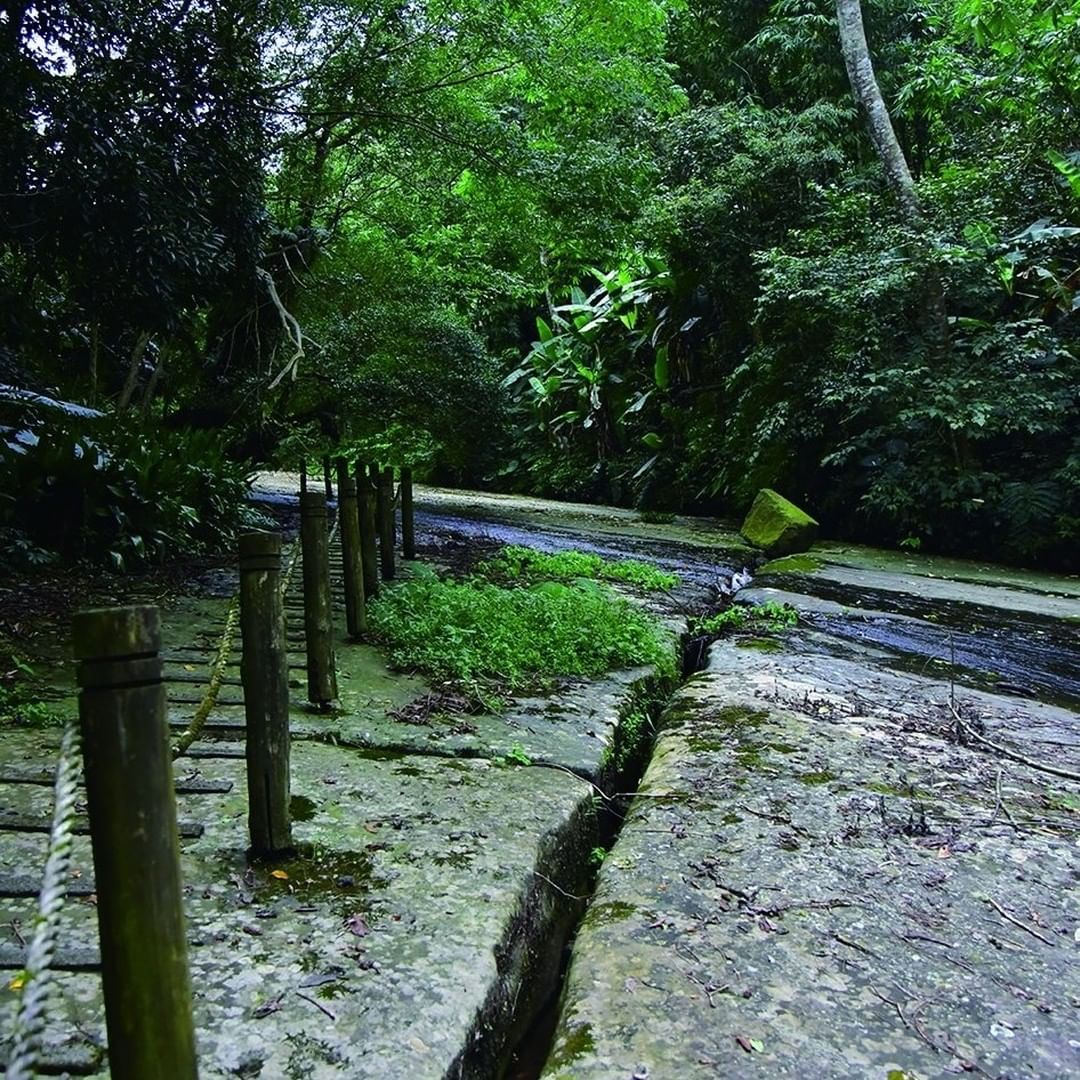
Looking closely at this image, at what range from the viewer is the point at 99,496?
6.21m

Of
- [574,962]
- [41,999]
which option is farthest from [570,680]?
[41,999]

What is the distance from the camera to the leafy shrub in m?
5.90

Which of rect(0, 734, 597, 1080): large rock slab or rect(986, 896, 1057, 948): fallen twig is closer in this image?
rect(0, 734, 597, 1080): large rock slab

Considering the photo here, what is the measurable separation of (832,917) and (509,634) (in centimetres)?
248

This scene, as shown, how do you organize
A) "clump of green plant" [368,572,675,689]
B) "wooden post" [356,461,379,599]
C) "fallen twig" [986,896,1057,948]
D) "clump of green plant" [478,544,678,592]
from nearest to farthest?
"fallen twig" [986,896,1057,948]
"clump of green plant" [368,572,675,689]
"wooden post" [356,461,379,599]
"clump of green plant" [478,544,678,592]

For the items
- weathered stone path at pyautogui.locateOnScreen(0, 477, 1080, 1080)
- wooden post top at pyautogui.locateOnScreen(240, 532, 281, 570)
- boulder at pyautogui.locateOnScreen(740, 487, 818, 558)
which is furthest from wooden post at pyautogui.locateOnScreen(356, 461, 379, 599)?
boulder at pyautogui.locateOnScreen(740, 487, 818, 558)

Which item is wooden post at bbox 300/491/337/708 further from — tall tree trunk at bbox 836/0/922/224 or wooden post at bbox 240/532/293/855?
tall tree trunk at bbox 836/0/922/224

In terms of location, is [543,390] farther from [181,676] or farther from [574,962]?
[574,962]

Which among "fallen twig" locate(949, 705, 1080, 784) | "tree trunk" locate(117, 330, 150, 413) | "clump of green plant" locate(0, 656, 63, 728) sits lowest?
"fallen twig" locate(949, 705, 1080, 784)

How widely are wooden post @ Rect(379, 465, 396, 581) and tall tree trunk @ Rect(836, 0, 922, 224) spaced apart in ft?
22.9

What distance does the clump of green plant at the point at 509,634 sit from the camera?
4.04 m

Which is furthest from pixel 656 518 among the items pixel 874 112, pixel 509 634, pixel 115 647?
pixel 115 647

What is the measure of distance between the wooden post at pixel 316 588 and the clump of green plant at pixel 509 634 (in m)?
0.72

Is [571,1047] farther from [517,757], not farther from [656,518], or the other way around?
[656,518]
